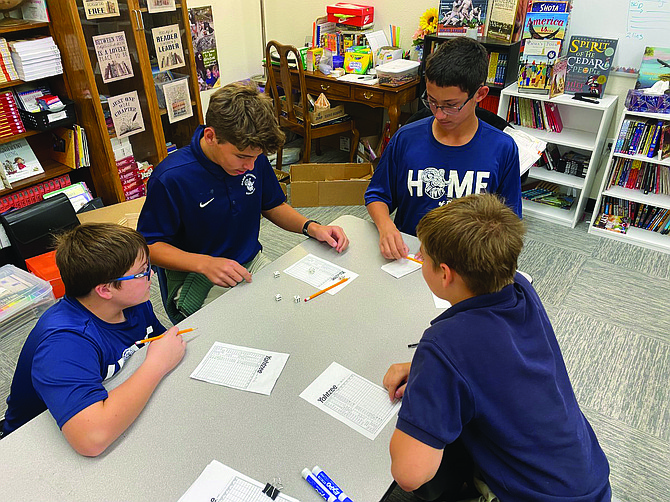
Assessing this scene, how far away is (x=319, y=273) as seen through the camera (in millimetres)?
1557

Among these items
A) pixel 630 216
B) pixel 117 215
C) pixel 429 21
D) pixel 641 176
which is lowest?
pixel 630 216

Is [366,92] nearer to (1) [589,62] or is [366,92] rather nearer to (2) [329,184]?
(2) [329,184]

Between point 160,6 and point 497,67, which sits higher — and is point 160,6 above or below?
above

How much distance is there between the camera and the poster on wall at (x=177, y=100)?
132 inches

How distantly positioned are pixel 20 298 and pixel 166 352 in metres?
1.73

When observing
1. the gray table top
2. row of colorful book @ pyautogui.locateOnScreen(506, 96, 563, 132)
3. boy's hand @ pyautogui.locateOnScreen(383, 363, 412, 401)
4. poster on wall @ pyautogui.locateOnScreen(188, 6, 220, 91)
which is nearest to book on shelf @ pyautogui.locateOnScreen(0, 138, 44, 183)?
poster on wall @ pyautogui.locateOnScreen(188, 6, 220, 91)

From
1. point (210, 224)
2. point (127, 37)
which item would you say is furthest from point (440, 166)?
point (127, 37)

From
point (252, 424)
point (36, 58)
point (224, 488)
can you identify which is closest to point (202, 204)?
point (252, 424)

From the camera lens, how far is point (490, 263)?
2.94 ft

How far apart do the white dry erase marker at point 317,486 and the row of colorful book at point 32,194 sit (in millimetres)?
2671

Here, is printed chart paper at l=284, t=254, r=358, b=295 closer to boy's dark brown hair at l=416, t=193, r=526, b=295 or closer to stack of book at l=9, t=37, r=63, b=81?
boy's dark brown hair at l=416, t=193, r=526, b=295

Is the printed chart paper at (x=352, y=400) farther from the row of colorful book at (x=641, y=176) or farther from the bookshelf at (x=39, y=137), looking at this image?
the row of colorful book at (x=641, y=176)

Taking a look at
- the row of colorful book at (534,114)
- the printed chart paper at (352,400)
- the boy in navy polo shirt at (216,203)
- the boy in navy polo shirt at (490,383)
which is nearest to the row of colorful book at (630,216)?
the row of colorful book at (534,114)

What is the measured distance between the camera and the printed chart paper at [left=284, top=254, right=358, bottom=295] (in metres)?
1.51
